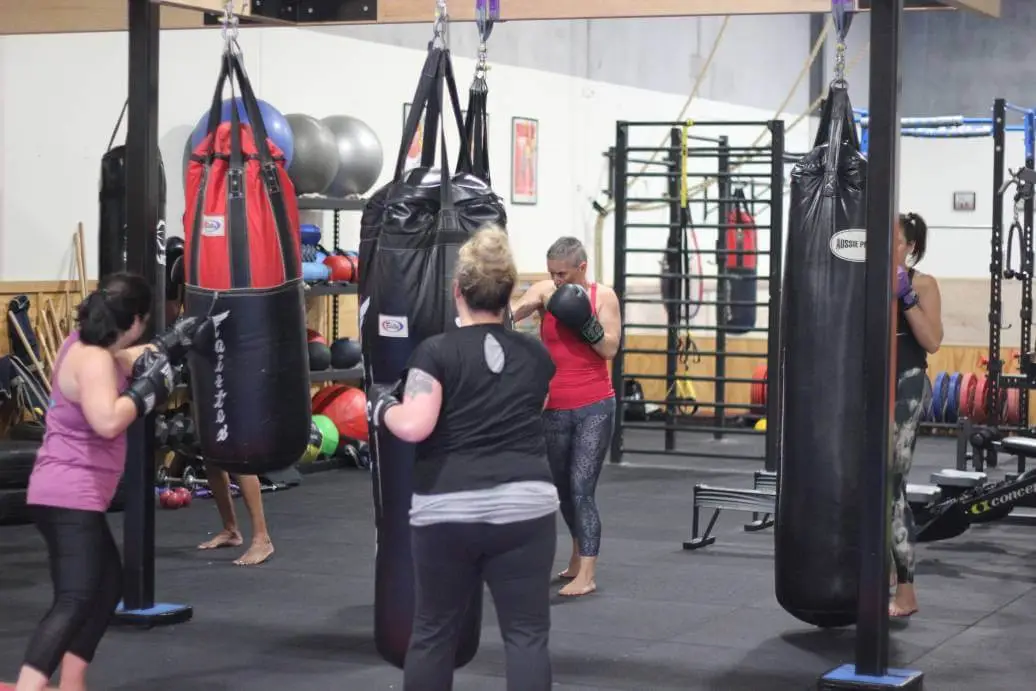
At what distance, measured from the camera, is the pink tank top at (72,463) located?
13.2 feet

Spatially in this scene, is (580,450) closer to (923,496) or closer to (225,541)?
(923,496)

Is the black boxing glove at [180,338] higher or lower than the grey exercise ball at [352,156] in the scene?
lower

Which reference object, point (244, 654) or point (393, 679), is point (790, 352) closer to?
point (393, 679)

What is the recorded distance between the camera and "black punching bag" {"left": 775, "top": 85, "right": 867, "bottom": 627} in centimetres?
453

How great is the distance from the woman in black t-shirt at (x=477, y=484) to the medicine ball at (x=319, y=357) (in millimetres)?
6021

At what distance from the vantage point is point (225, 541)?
7.10 meters

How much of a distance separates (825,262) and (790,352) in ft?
0.94

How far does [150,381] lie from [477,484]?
3.86ft

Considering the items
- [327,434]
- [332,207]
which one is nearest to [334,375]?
[327,434]

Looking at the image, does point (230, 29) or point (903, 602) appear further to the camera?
point (903, 602)

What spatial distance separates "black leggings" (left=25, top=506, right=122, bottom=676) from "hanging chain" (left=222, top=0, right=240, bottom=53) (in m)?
1.49

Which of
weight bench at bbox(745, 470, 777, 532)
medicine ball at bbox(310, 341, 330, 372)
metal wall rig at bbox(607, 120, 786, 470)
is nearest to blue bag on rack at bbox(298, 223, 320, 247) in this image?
medicine ball at bbox(310, 341, 330, 372)

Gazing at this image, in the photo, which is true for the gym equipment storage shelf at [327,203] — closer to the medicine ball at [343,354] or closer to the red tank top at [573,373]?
the medicine ball at [343,354]

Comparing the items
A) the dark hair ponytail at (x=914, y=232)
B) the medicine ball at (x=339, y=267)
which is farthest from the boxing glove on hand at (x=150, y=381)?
the medicine ball at (x=339, y=267)
